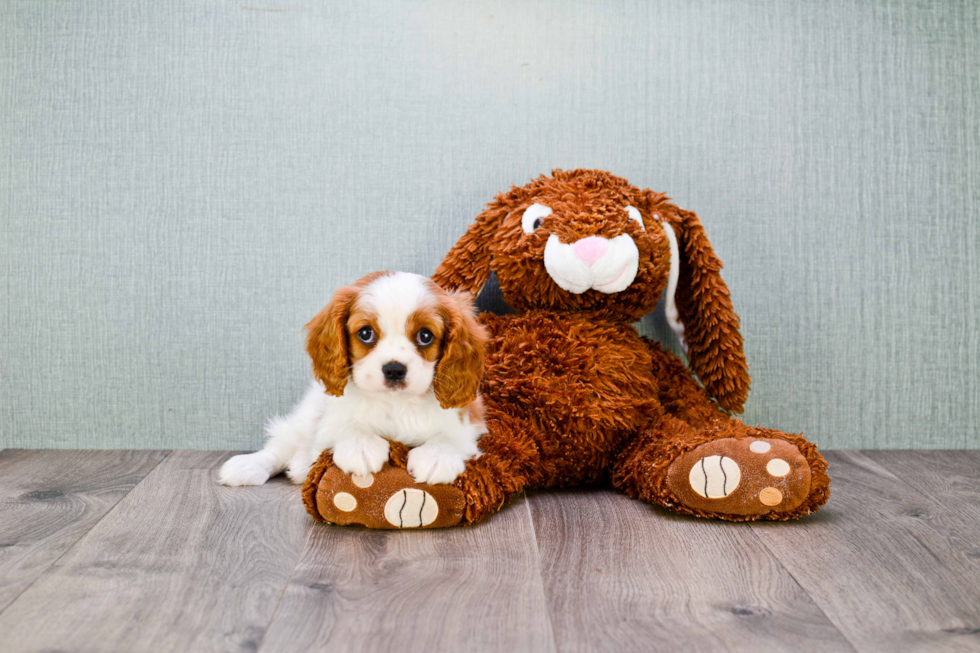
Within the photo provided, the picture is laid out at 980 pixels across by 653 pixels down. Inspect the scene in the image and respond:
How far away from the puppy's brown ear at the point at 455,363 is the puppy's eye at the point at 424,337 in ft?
0.08

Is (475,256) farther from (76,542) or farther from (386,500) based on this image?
(76,542)

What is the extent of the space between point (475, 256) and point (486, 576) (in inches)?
27.4

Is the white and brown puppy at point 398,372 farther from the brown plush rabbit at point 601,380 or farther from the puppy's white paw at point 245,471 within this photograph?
the puppy's white paw at point 245,471

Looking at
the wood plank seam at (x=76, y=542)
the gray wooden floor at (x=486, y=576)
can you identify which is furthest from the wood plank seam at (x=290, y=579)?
the wood plank seam at (x=76, y=542)

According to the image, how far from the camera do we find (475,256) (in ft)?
4.96

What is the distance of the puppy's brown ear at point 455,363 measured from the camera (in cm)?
117

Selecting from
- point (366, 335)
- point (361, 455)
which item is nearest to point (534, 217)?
point (366, 335)

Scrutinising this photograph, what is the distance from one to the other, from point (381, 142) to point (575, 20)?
1.69 ft

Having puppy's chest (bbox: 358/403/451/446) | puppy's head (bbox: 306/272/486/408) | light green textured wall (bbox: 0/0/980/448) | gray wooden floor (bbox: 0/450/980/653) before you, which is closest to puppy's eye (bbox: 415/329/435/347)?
puppy's head (bbox: 306/272/486/408)

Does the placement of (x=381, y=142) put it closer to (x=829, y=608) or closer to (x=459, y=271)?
(x=459, y=271)

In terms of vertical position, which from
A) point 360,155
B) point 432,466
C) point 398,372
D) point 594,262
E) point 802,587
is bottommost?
point 802,587

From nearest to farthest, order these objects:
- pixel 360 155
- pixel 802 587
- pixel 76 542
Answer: pixel 802 587 → pixel 76 542 → pixel 360 155

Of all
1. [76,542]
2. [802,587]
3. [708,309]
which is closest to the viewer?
[802,587]

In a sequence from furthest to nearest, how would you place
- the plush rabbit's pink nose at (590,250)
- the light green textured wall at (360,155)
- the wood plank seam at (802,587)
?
1. the light green textured wall at (360,155)
2. the plush rabbit's pink nose at (590,250)
3. the wood plank seam at (802,587)
